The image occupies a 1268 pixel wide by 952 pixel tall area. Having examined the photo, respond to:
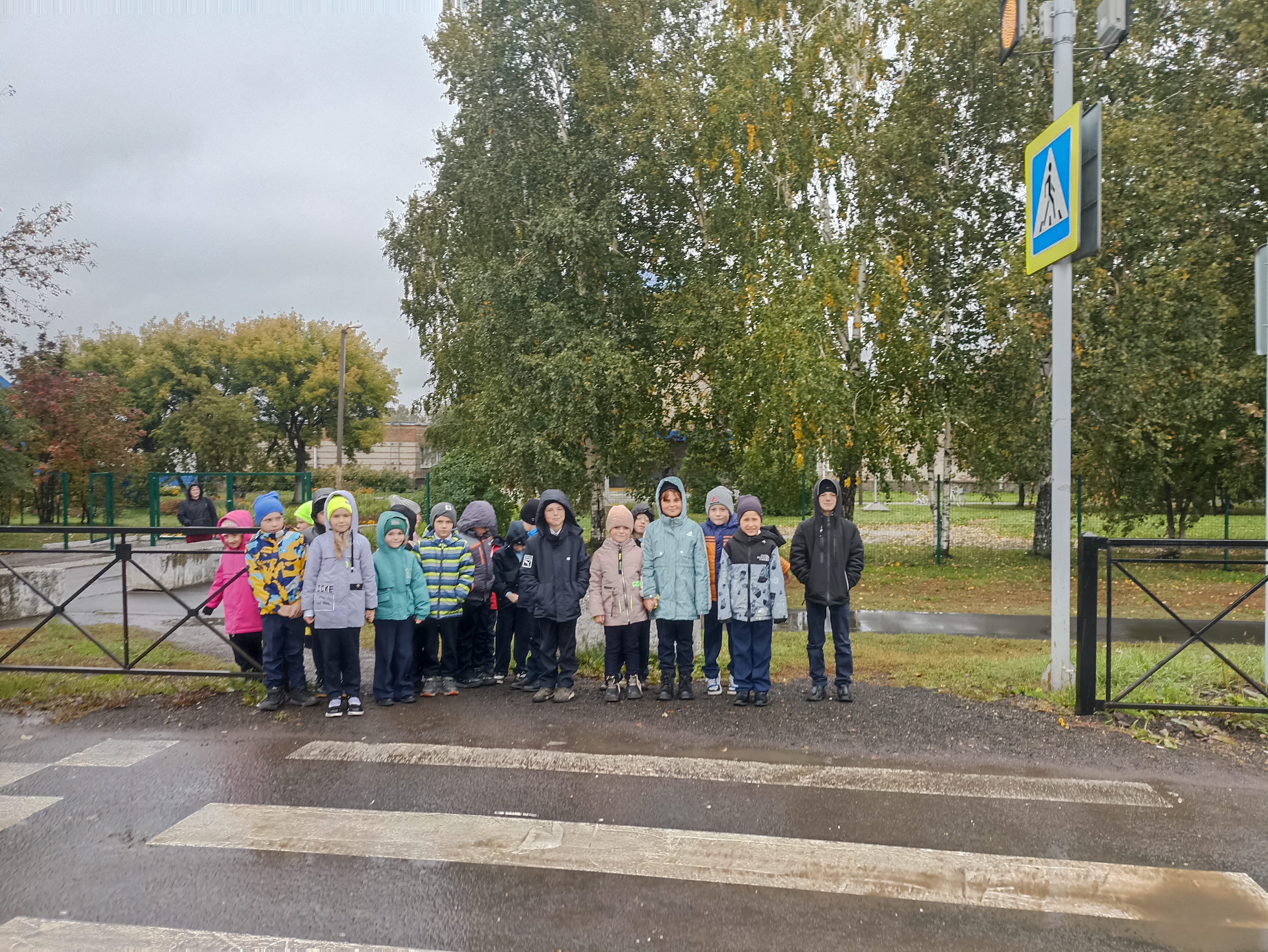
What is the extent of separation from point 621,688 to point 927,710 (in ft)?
7.54

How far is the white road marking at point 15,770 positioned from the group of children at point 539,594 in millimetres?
1438

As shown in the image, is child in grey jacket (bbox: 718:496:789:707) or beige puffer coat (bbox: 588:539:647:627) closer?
child in grey jacket (bbox: 718:496:789:707)

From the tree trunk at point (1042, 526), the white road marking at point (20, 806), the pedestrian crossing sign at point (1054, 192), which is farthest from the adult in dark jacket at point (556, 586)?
the tree trunk at point (1042, 526)

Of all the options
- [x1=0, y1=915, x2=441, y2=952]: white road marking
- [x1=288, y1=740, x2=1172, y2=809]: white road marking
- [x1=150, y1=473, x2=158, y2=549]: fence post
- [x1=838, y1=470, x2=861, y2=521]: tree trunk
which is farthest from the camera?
[x1=150, y1=473, x2=158, y2=549]: fence post

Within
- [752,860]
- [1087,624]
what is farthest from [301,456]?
[752,860]

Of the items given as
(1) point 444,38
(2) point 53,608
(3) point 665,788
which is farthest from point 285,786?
(1) point 444,38

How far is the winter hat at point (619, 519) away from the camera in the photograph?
6529 mm

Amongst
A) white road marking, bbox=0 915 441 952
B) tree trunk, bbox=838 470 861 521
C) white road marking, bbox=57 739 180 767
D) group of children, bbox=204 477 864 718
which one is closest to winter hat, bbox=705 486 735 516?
group of children, bbox=204 477 864 718

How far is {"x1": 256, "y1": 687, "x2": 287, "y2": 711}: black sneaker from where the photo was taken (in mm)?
6223

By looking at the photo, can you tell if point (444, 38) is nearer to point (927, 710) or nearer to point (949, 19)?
point (949, 19)

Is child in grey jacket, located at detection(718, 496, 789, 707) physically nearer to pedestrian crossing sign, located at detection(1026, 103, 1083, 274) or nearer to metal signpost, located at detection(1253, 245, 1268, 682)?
pedestrian crossing sign, located at detection(1026, 103, 1083, 274)

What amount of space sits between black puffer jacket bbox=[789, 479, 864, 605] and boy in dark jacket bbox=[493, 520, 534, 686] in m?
2.18

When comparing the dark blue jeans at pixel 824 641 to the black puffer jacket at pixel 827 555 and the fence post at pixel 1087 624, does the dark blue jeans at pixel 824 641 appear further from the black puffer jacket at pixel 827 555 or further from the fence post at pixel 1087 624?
the fence post at pixel 1087 624

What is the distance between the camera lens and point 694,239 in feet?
60.5
